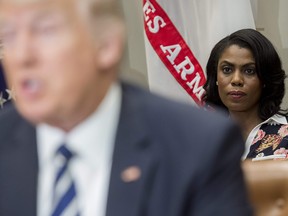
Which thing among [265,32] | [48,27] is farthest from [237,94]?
[48,27]

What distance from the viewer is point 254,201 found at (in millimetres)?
1364

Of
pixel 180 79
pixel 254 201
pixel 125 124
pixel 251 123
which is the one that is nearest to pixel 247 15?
pixel 180 79

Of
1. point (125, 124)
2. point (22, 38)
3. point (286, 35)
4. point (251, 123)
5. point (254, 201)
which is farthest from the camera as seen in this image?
point (286, 35)

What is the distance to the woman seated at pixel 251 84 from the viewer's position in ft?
8.54

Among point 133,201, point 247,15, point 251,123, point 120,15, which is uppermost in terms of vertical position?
point 120,15

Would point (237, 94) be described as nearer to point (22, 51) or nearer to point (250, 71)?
point (250, 71)

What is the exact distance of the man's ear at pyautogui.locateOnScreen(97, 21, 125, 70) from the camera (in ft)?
2.69

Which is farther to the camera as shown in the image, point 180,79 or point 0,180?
point 180,79

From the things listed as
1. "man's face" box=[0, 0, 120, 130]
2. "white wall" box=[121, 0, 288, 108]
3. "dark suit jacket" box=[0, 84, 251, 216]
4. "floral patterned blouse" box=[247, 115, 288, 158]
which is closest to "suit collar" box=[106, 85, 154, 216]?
"dark suit jacket" box=[0, 84, 251, 216]

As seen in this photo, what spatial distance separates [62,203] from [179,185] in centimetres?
17

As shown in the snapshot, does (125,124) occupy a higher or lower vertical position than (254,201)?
higher

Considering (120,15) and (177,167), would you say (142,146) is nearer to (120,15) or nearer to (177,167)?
(177,167)

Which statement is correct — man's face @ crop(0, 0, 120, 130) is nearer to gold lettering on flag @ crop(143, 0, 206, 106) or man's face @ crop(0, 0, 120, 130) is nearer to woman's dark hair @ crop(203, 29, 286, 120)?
woman's dark hair @ crop(203, 29, 286, 120)

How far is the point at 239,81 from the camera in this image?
2645 millimetres
